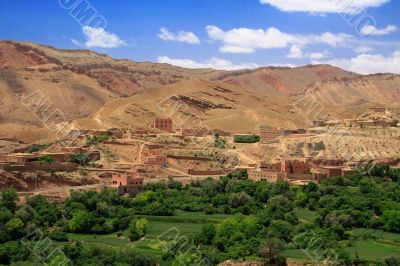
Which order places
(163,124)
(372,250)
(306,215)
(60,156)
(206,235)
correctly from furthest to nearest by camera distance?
(163,124), (60,156), (306,215), (206,235), (372,250)

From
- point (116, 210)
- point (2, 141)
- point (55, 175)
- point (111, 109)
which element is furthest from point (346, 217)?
Result: point (111, 109)

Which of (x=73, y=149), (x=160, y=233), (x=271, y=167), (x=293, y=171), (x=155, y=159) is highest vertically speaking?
(x=73, y=149)

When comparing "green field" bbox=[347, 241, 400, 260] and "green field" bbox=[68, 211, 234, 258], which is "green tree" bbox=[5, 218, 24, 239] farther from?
"green field" bbox=[347, 241, 400, 260]

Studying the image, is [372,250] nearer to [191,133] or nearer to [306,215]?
[306,215]

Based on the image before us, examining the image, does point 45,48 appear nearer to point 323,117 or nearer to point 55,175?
point 323,117

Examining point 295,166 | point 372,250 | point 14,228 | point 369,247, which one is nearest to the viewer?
point 372,250

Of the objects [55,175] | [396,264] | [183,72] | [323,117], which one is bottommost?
[396,264]

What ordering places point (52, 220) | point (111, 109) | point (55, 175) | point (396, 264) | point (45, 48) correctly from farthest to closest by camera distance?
point (45, 48)
point (111, 109)
point (55, 175)
point (52, 220)
point (396, 264)

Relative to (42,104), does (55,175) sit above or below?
below

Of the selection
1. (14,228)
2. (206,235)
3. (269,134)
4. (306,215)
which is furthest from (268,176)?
(14,228)
